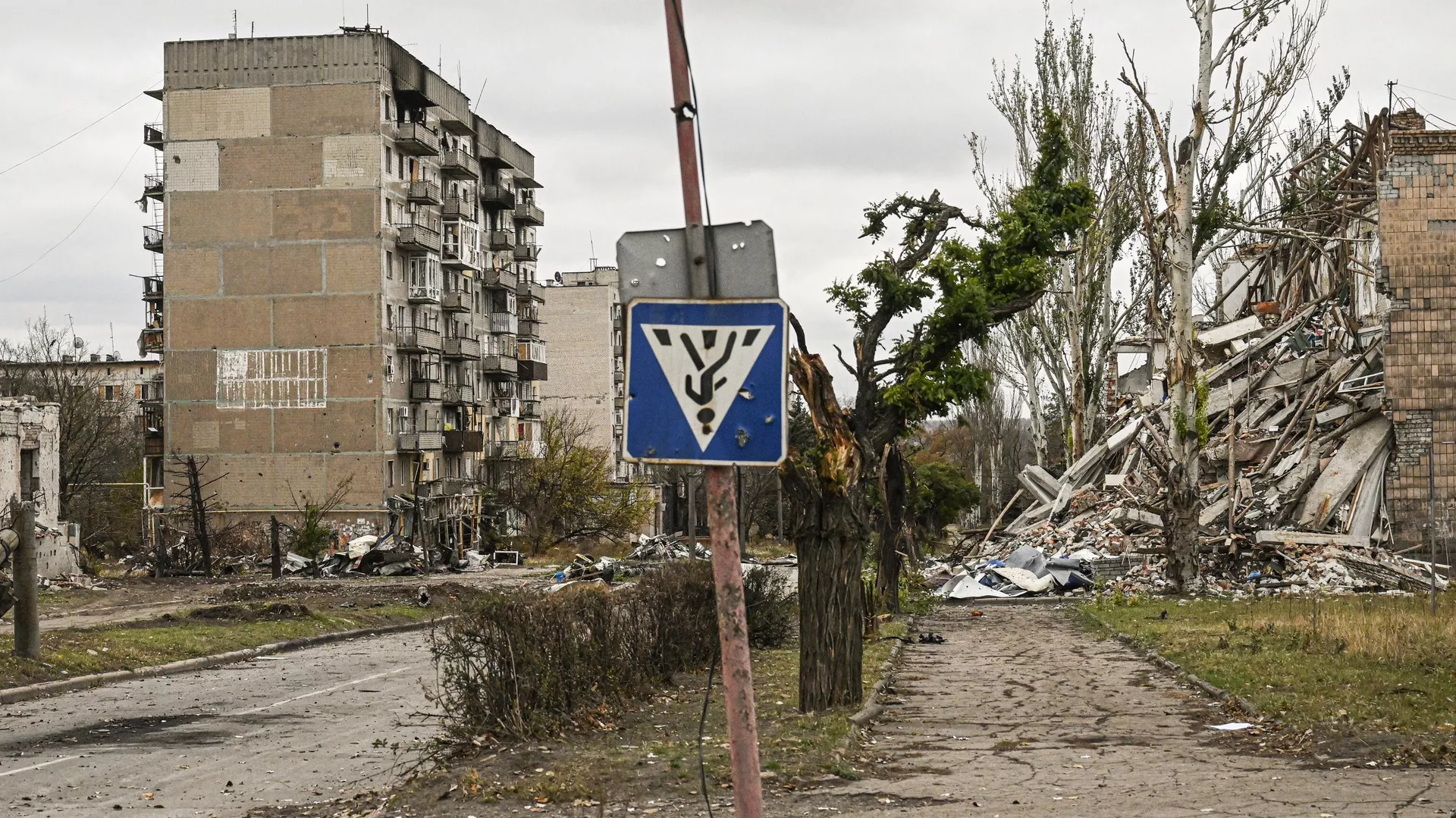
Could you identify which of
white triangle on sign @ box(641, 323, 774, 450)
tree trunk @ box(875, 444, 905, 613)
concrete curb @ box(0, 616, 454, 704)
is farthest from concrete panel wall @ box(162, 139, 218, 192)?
white triangle on sign @ box(641, 323, 774, 450)

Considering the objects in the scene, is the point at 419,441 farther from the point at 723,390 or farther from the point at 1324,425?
the point at 723,390

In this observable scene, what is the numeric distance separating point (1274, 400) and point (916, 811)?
30840mm

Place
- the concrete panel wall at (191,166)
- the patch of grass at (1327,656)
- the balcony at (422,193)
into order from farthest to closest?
the balcony at (422,193) < the concrete panel wall at (191,166) < the patch of grass at (1327,656)

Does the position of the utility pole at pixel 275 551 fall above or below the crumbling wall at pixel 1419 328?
below

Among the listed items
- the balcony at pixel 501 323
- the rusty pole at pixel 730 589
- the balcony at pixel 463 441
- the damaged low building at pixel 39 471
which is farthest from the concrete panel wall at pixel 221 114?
the rusty pole at pixel 730 589

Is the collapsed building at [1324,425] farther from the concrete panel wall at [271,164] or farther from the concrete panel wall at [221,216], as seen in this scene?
the concrete panel wall at [221,216]

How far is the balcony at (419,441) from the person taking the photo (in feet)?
210

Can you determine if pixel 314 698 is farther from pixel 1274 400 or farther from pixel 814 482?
pixel 1274 400

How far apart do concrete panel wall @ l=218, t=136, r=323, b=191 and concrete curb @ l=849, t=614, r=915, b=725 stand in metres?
46.2

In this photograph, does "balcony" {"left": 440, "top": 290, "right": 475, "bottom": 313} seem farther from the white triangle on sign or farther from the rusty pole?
the white triangle on sign

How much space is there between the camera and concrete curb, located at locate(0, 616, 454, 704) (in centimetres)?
1759

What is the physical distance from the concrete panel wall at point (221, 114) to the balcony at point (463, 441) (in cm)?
1594

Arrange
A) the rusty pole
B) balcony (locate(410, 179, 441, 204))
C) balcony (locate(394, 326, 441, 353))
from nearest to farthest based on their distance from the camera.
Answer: the rusty pole, balcony (locate(394, 326, 441, 353)), balcony (locate(410, 179, 441, 204))

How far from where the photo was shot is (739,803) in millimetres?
5070
